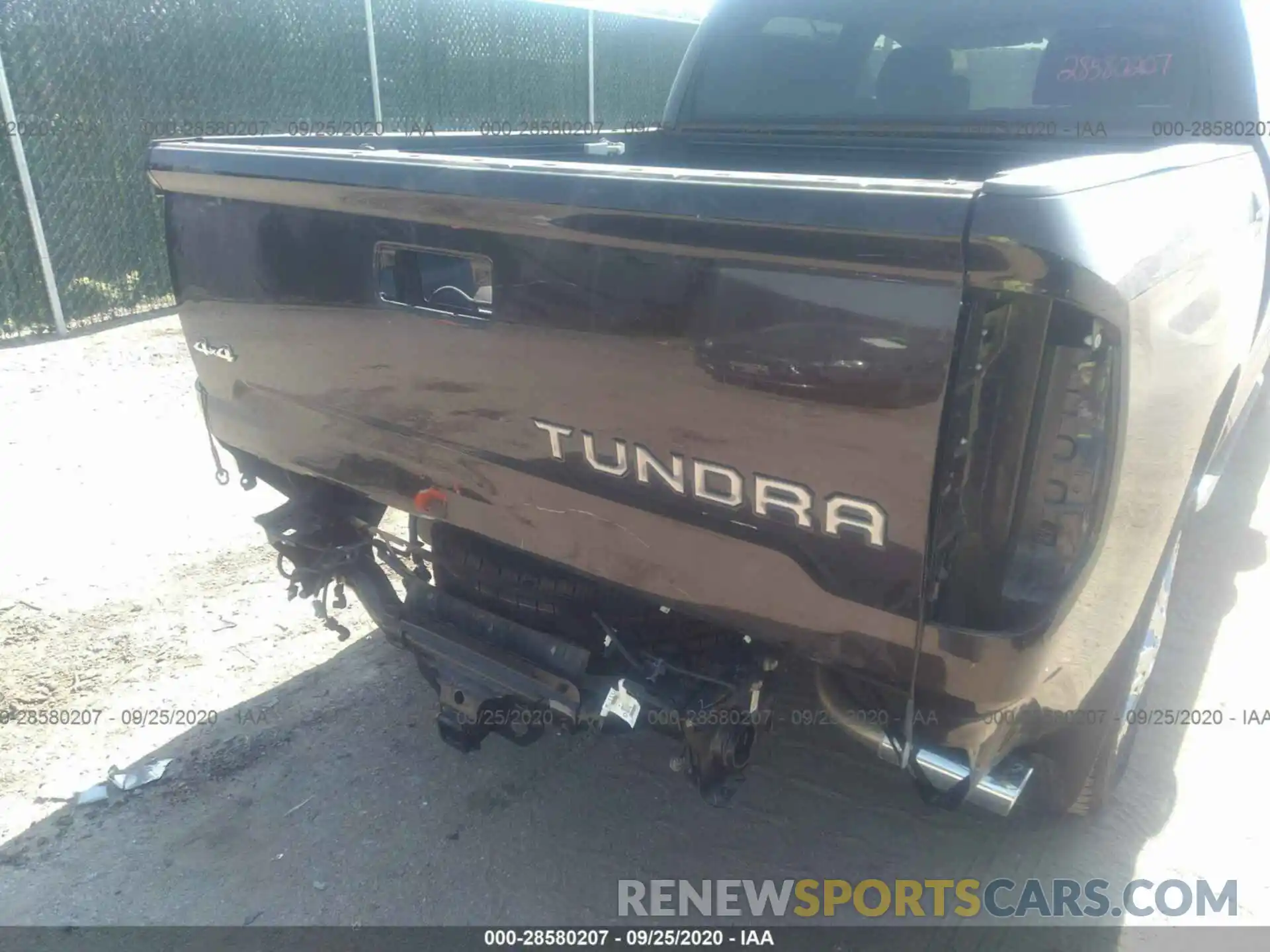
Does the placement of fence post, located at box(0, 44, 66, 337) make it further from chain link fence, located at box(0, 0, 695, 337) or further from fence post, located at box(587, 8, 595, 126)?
fence post, located at box(587, 8, 595, 126)

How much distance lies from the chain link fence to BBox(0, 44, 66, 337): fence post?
45 millimetres

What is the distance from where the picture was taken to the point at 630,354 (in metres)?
1.76

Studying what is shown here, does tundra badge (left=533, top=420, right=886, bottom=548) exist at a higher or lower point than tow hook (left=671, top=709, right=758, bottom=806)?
higher

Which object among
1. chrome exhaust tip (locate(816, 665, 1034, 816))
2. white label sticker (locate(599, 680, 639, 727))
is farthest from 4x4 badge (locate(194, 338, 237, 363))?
chrome exhaust tip (locate(816, 665, 1034, 816))

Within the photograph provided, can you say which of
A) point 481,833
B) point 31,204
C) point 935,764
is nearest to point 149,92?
point 31,204

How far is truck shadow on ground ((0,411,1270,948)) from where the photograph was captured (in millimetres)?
2426

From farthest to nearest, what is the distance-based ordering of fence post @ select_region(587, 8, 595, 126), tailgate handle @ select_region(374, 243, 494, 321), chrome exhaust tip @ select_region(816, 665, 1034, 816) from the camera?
1. fence post @ select_region(587, 8, 595, 126)
2. tailgate handle @ select_region(374, 243, 494, 321)
3. chrome exhaust tip @ select_region(816, 665, 1034, 816)

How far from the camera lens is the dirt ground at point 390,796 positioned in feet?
8.12

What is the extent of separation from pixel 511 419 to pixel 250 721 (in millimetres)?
1750

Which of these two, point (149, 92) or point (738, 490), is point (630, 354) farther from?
point (149, 92)

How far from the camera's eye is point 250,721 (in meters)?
3.11

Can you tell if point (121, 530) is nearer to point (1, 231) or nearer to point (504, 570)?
point (504, 570)

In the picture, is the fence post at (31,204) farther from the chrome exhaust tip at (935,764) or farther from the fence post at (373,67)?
the chrome exhaust tip at (935,764)

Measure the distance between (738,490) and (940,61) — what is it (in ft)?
8.55
